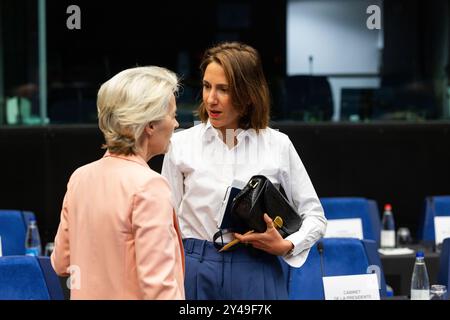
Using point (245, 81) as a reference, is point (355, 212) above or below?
below

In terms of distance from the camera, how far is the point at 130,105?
2.28 metres

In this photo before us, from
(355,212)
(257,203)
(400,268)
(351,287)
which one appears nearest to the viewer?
(257,203)

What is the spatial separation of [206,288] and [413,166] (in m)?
4.92

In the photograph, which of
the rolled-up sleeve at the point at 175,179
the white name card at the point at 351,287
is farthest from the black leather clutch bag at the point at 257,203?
the white name card at the point at 351,287

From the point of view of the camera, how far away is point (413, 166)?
750cm

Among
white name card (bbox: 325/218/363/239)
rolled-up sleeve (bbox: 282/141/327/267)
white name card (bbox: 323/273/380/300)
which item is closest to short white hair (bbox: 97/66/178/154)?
rolled-up sleeve (bbox: 282/141/327/267)

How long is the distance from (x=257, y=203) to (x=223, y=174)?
195mm

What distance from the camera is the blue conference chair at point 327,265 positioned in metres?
4.20

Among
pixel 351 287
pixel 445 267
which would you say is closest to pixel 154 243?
pixel 351 287

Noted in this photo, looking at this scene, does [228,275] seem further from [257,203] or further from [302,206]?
[302,206]

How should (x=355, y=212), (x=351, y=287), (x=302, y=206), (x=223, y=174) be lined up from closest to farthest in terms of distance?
(x=223, y=174) < (x=302, y=206) < (x=351, y=287) < (x=355, y=212)

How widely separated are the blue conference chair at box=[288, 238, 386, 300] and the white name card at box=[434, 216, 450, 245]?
124cm

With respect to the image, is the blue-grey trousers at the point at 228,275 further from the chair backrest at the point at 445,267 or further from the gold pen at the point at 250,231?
the chair backrest at the point at 445,267

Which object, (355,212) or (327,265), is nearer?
(327,265)
